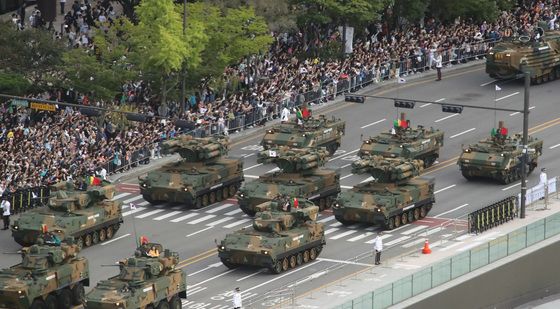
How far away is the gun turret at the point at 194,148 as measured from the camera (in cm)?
10219

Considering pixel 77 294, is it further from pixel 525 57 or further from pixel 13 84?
pixel 525 57

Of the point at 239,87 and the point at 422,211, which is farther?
the point at 239,87

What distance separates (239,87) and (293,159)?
18.2m

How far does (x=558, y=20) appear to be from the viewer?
433ft

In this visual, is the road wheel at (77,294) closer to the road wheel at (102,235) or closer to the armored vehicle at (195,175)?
the road wheel at (102,235)

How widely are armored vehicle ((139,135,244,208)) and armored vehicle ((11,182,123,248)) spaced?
415 centimetres

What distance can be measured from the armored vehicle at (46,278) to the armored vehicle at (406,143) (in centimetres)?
2471

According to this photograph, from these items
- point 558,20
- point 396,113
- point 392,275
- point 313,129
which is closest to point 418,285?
point 392,275

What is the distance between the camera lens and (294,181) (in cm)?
9969

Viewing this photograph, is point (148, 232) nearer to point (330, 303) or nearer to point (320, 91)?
point (330, 303)

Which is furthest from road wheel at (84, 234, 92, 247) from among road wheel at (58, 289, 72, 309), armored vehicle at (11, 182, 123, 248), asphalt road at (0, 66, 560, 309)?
road wheel at (58, 289, 72, 309)

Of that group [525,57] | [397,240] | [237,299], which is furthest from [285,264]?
[525,57]

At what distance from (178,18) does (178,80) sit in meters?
3.71

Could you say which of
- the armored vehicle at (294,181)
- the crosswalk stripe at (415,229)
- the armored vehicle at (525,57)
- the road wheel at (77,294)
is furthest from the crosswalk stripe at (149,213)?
the armored vehicle at (525,57)
